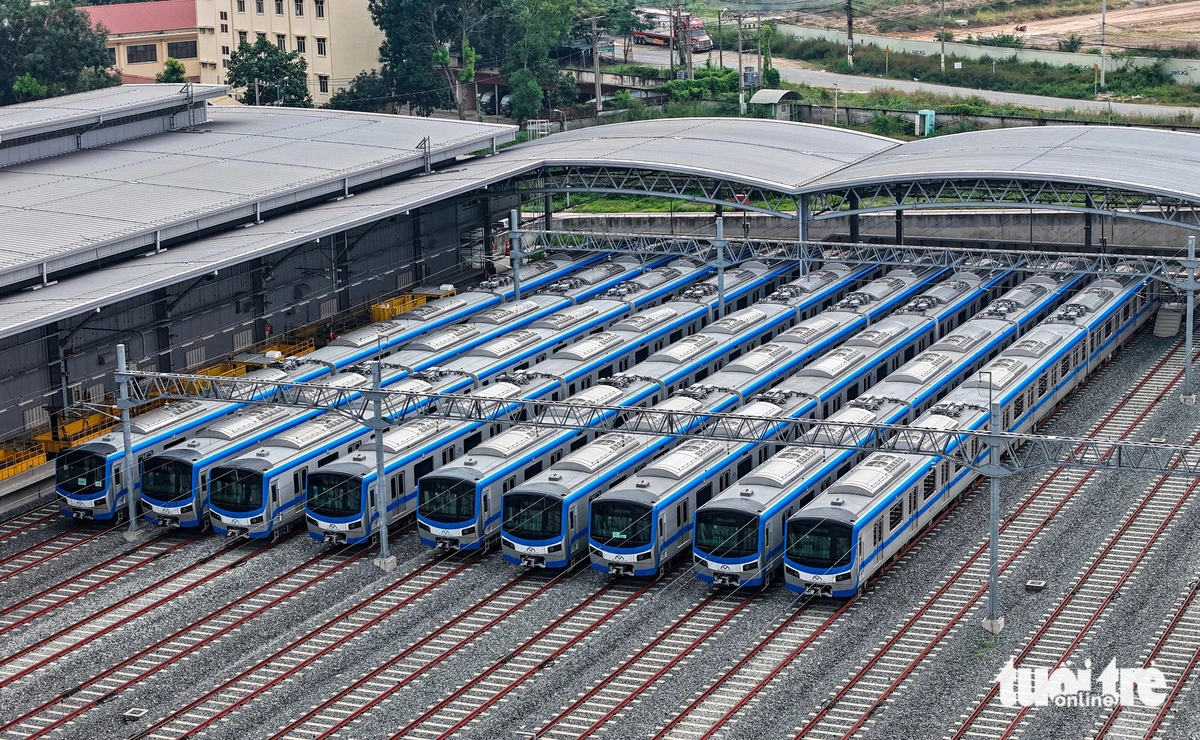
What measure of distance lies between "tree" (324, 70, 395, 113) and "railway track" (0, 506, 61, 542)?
208 feet

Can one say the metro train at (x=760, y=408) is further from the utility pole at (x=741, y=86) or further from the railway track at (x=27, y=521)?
the utility pole at (x=741, y=86)

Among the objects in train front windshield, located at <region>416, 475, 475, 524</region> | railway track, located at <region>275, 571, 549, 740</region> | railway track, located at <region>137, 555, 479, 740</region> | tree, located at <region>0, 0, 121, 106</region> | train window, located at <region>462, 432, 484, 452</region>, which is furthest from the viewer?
tree, located at <region>0, 0, 121, 106</region>

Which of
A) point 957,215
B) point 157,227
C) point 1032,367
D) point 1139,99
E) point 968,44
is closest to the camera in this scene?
point 1032,367

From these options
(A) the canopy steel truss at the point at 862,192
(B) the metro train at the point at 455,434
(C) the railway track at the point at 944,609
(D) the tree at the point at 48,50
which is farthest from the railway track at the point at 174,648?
(D) the tree at the point at 48,50

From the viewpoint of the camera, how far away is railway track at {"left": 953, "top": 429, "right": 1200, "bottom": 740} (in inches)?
1396

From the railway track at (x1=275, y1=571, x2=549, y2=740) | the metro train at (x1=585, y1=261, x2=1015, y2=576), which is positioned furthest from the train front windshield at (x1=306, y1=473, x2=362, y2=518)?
the metro train at (x1=585, y1=261, x2=1015, y2=576)

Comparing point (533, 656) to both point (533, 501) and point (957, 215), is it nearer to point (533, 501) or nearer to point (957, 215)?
point (533, 501)

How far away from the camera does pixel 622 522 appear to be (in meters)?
42.7

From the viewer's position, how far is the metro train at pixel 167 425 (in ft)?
158

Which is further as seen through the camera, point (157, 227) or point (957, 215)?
point (957, 215)

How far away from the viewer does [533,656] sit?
39.2 m

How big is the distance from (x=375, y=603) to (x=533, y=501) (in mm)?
4740

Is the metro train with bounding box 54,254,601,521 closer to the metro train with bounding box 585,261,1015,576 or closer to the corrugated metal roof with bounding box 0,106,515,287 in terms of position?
the corrugated metal roof with bounding box 0,106,515,287

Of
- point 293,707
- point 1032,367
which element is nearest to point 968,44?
point 1032,367
